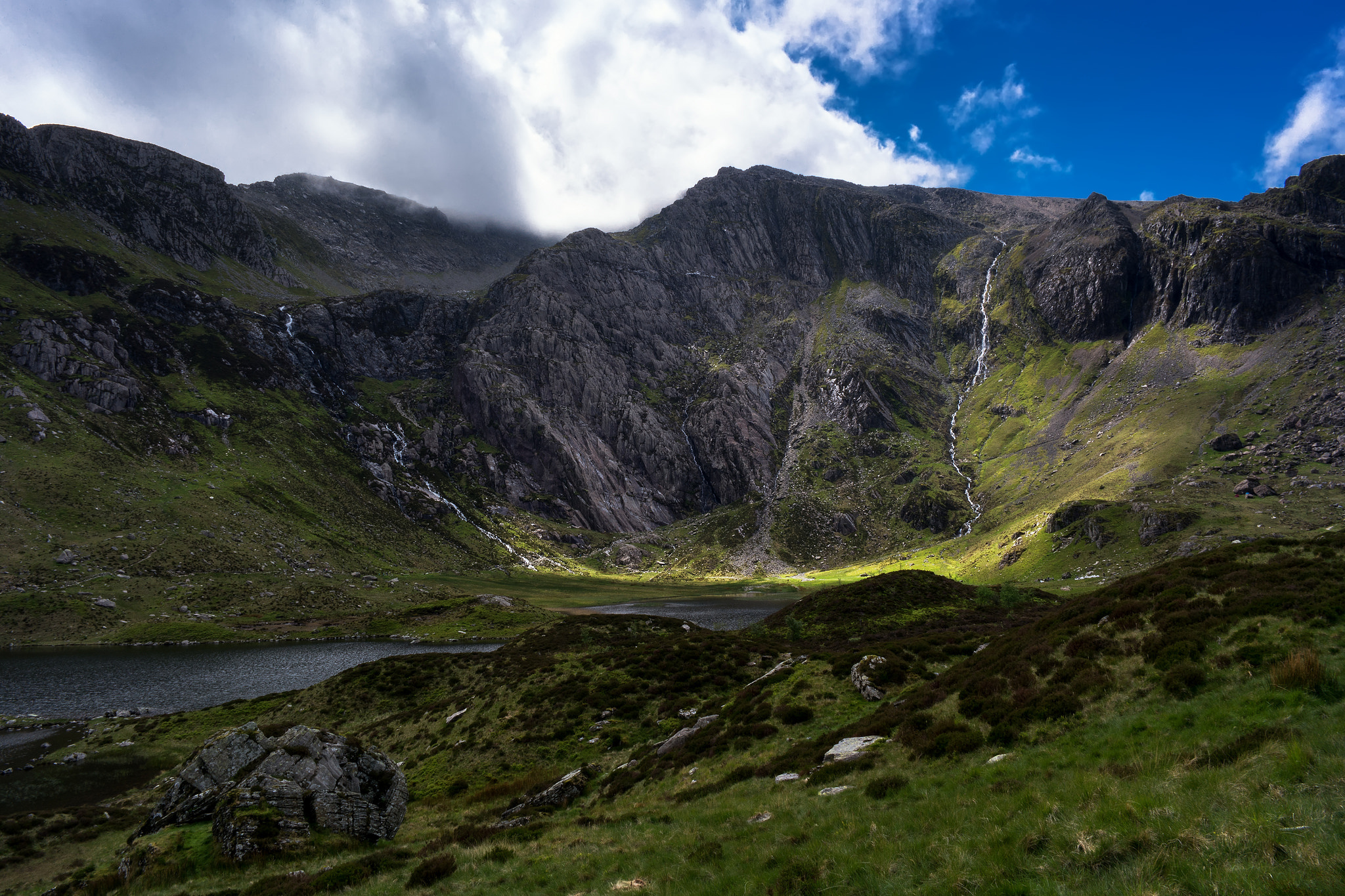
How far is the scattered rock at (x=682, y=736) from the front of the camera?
29859 millimetres

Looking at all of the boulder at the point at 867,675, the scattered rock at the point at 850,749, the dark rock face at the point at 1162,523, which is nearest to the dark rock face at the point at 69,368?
the boulder at the point at 867,675

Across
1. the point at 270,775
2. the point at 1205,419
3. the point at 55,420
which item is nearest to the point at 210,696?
the point at 270,775

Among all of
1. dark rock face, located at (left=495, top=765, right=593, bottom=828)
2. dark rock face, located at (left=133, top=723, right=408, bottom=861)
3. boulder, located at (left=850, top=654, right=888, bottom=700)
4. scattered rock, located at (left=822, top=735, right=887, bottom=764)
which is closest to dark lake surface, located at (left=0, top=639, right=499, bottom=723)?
dark rock face, located at (left=133, top=723, right=408, bottom=861)

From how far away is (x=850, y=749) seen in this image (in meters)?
21.3

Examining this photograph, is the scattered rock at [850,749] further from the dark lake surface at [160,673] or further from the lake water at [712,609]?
the lake water at [712,609]

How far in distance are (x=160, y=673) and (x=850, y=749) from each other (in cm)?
11317

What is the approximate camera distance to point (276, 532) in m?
175

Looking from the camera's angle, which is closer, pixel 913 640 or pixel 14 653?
pixel 913 640

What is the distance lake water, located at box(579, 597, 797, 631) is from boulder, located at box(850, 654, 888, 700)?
3608 inches

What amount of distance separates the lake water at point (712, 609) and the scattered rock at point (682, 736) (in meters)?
92.6

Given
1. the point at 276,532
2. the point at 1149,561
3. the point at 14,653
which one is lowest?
the point at 1149,561

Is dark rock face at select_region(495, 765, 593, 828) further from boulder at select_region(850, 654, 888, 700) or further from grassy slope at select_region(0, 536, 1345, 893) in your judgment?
boulder at select_region(850, 654, 888, 700)

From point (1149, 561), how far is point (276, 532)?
23417 centimetres

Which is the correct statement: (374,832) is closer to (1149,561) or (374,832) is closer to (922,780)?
(922,780)
